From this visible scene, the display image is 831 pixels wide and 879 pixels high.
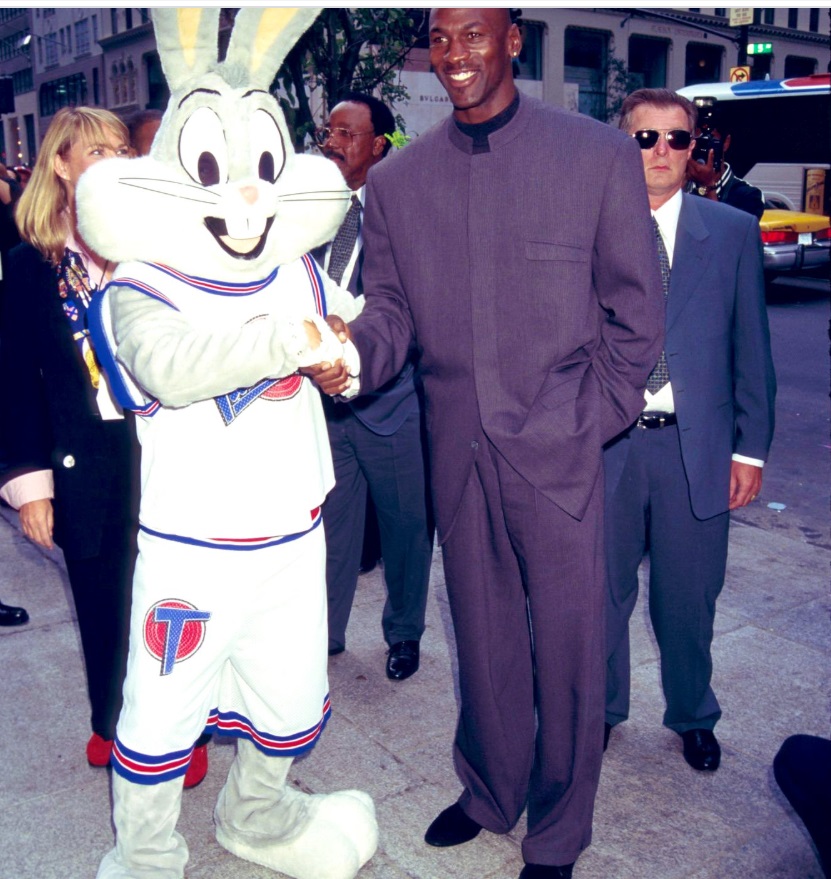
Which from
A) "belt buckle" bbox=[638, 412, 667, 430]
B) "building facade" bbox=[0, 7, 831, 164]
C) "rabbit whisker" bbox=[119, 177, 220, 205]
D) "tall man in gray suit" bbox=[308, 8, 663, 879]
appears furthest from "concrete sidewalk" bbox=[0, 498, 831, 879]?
"building facade" bbox=[0, 7, 831, 164]

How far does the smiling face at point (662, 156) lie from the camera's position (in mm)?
3275

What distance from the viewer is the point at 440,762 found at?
3.36 m

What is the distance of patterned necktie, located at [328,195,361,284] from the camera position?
3936 millimetres

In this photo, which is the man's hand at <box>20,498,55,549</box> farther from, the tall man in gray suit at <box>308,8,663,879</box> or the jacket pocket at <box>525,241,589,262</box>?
the jacket pocket at <box>525,241,589,262</box>

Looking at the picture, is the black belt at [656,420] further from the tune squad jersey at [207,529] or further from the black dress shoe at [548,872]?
the black dress shoe at [548,872]

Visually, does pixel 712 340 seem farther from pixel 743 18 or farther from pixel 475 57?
pixel 743 18

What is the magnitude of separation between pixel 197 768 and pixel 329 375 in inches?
Answer: 61.7

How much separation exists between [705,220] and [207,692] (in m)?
2.04

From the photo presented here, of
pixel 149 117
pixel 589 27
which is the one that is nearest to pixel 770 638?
pixel 149 117

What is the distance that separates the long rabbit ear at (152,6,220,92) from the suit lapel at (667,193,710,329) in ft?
4.99

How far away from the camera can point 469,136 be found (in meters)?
2.61

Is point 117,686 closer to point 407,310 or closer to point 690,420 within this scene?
point 407,310

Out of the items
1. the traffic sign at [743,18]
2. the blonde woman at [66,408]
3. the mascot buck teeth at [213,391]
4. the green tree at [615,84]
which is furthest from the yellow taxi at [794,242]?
the green tree at [615,84]

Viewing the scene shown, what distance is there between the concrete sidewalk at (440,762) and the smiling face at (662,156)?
70.8 inches
